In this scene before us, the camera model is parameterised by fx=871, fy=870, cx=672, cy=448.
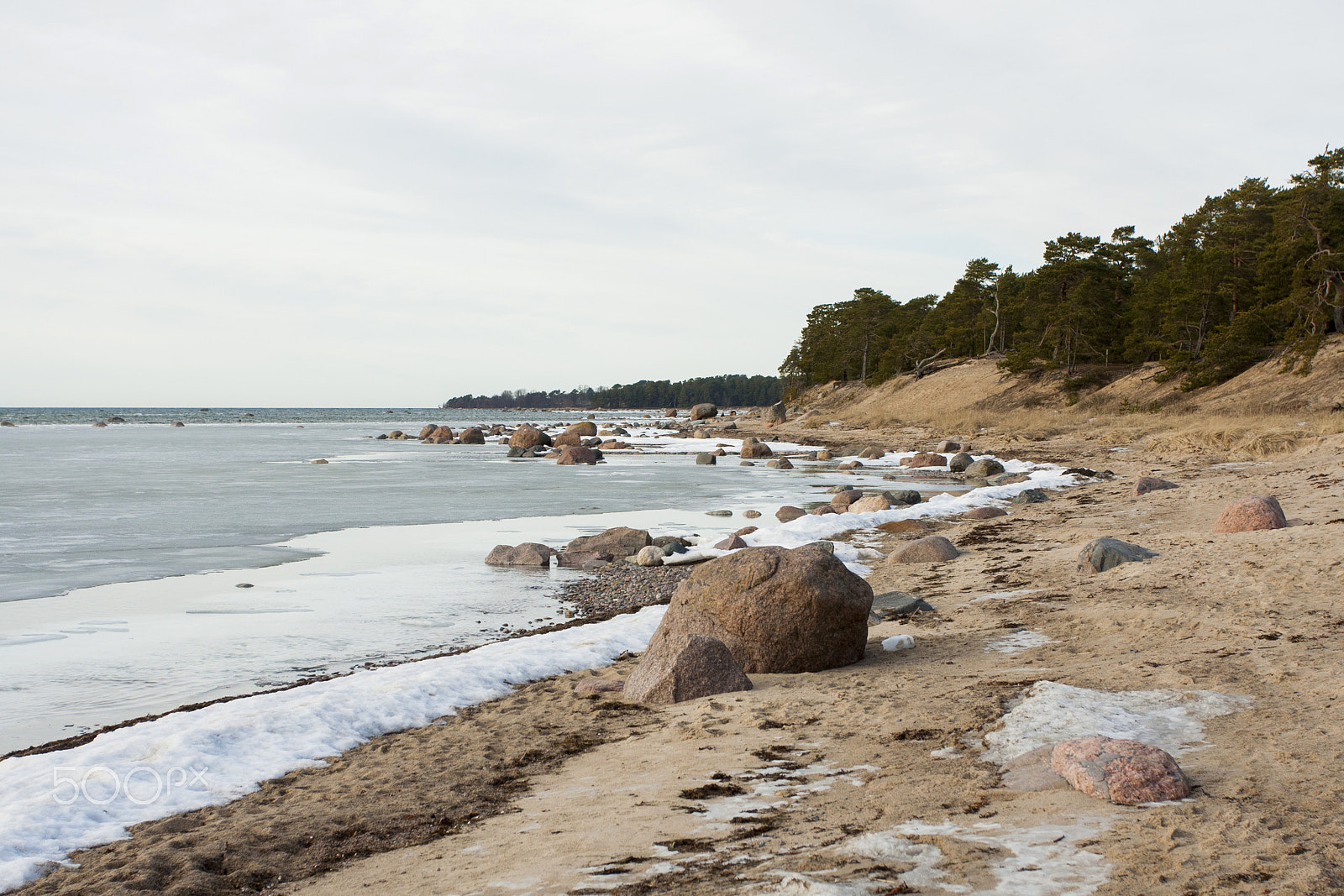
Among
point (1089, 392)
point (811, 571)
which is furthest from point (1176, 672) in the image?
point (1089, 392)

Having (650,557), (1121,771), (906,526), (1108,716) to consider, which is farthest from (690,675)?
(906,526)

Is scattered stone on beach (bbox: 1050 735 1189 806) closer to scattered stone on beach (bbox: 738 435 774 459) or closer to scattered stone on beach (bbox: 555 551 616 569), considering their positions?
scattered stone on beach (bbox: 555 551 616 569)

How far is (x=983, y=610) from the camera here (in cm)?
927

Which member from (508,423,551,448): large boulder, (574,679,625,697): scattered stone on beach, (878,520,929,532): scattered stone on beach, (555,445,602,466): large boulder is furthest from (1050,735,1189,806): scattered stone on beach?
(508,423,551,448): large boulder

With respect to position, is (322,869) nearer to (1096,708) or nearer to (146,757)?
(146,757)

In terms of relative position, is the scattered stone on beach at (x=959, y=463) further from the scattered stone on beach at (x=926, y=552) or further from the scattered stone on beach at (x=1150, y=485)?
the scattered stone on beach at (x=926, y=552)

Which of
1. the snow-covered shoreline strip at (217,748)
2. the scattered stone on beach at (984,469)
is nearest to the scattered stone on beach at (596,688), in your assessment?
the snow-covered shoreline strip at (217,748)

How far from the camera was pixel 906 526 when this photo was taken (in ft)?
53.9

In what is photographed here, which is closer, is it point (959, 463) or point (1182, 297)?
point (959, 463)

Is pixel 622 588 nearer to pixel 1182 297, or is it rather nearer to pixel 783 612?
pixel 783 612

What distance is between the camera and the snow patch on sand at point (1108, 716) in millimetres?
5004

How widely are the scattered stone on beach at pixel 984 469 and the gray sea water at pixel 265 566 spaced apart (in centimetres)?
540

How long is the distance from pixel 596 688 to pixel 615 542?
25.4 ft

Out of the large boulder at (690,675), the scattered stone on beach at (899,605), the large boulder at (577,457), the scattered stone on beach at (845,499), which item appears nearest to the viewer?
the large boulder at (690,675)
